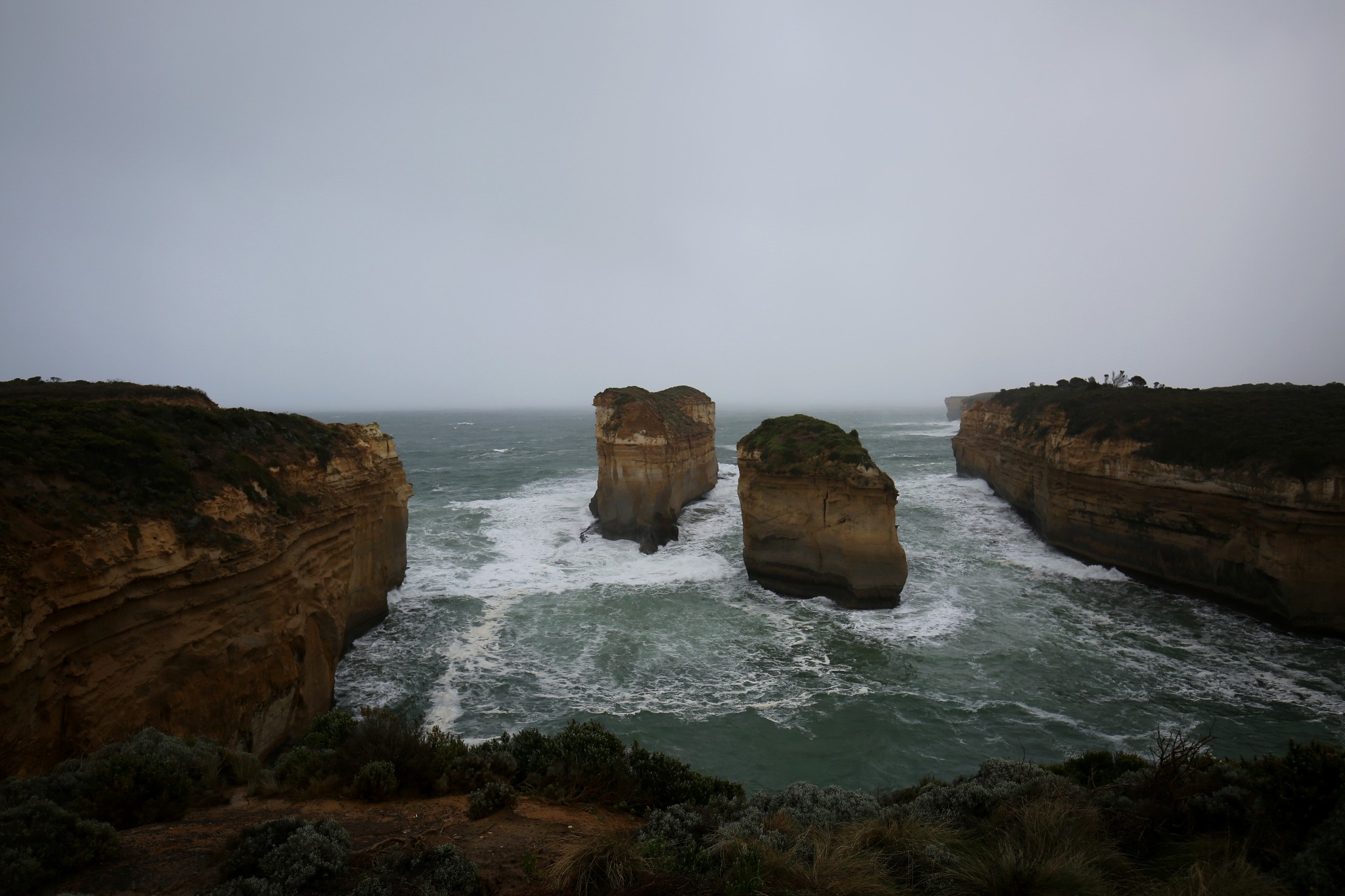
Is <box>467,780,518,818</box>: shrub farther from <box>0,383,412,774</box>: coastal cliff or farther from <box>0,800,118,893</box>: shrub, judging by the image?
<box>0,383,412,774</box>: coastal cliff

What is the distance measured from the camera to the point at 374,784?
536 cm

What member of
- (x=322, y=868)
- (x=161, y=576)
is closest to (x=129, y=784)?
(x=322, y=868)

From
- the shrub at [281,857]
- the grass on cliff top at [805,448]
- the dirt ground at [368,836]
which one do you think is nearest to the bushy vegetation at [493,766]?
the dirt ground at [368,836]

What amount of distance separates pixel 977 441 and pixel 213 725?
34651 millimetres

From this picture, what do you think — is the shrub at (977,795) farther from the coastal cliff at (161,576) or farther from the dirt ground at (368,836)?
the coastal cliff at (161,576)

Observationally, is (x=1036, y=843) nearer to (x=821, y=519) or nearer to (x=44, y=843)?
(x=44, y=843)

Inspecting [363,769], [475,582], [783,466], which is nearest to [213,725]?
[363,769]

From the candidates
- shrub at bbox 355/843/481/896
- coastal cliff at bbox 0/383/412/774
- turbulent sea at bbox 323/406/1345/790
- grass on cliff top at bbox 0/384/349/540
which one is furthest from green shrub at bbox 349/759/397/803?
turbulent sea at bbox 323/406/1345/790

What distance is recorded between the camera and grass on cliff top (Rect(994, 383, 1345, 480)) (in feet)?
46.4

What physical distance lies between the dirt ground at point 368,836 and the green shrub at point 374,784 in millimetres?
94

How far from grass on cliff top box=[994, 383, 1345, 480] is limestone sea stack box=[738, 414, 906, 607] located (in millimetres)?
8440

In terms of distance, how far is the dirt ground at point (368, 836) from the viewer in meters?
3.86

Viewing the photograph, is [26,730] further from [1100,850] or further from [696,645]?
[696,645]

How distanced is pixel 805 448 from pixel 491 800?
14.2m
